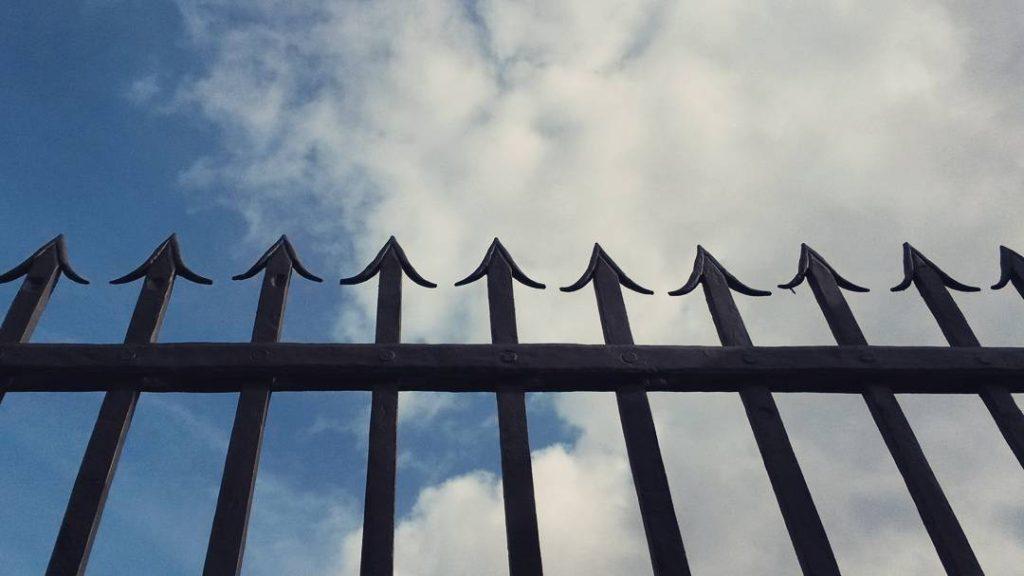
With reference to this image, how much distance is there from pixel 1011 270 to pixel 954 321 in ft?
1.51

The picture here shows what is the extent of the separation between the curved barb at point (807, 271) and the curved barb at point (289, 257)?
1637 millimetres

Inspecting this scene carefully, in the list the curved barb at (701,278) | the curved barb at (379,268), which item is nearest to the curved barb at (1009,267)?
the curved barb at (701,278)

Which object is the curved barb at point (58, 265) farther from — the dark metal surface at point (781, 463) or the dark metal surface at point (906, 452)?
the dark metal surface at point (906, 452)

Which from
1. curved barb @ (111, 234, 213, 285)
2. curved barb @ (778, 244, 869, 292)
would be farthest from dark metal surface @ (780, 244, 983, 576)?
curved barb @ (111, 234, 213, 285)

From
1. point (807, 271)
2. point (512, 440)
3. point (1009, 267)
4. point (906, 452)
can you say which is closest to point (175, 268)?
point (512, 440)

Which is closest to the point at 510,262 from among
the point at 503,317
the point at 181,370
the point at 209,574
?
the point at 503,317

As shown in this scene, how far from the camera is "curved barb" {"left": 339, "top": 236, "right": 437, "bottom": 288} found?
2.68m

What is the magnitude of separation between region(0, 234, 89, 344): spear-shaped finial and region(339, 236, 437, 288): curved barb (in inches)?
36.0

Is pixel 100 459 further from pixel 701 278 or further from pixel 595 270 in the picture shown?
pixel 701 278

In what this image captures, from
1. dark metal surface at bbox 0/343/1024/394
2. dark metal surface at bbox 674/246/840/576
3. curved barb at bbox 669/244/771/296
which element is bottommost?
dark metal surface at bbox 674/246/840/576

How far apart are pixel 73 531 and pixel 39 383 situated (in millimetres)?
543

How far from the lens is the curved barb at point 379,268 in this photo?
106 inches

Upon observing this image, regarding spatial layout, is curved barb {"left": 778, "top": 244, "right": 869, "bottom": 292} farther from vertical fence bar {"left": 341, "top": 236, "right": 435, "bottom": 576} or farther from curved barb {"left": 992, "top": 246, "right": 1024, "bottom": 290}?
vertical fence bar {"left": 341, "top": 236, "right": 435, "bottom": 576}

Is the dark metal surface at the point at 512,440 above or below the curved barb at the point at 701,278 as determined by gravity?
below
